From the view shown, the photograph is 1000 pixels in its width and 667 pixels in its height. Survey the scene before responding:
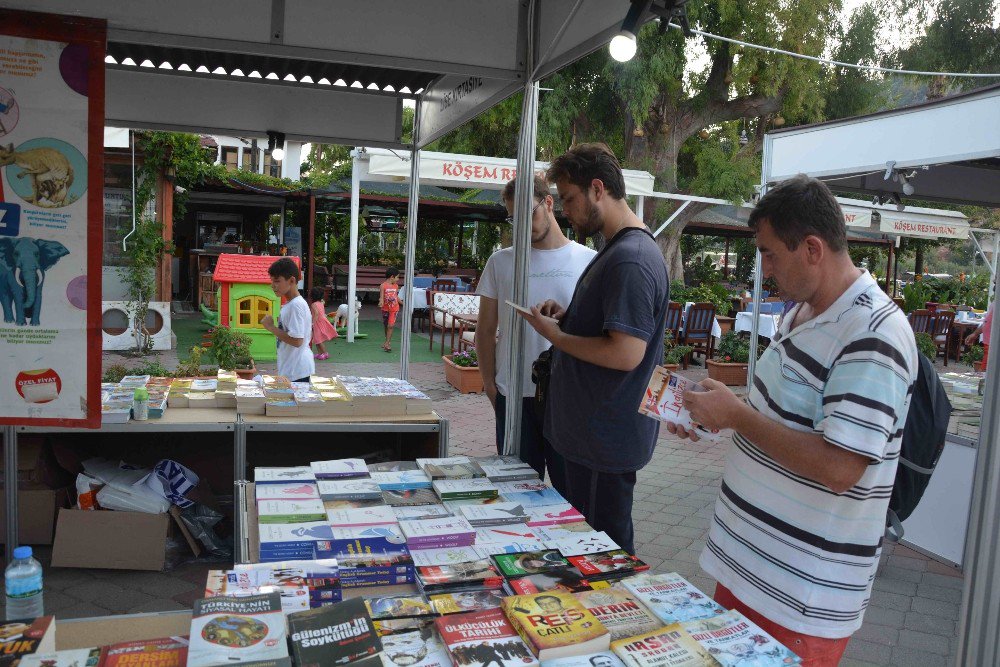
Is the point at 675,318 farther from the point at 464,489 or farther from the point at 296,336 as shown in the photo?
the point at 464,489

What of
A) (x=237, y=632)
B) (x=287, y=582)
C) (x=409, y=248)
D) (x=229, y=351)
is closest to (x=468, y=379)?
(x=229, y=351)

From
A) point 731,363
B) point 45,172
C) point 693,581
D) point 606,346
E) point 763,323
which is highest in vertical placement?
point 45,172

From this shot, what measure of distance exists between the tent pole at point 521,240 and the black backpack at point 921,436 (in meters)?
1.60

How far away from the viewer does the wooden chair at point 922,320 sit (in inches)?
517

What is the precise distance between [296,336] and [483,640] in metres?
3.93

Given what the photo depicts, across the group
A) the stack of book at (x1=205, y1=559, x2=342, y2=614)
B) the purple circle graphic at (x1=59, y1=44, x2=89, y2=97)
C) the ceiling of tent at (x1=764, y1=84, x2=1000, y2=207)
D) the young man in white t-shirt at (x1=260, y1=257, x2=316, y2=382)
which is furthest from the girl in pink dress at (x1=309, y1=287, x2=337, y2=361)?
the stack of book at (x1=205, y1=559, x2=342, y2=614)

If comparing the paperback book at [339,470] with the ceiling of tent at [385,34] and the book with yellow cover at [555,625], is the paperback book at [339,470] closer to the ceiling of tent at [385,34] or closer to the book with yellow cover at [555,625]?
the book with yellow cover at [555,625]

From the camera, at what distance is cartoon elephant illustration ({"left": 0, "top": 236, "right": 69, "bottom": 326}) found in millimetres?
2564

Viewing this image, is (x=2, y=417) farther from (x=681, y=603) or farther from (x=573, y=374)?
(x=681, y=603)

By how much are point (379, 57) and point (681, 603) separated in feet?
7.43

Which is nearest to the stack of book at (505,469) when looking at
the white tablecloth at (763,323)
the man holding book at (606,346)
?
the man holding book at (606,346)

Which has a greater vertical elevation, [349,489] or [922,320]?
[922,320]

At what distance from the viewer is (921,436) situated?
1.88 meters

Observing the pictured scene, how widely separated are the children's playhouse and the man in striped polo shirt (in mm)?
8978
